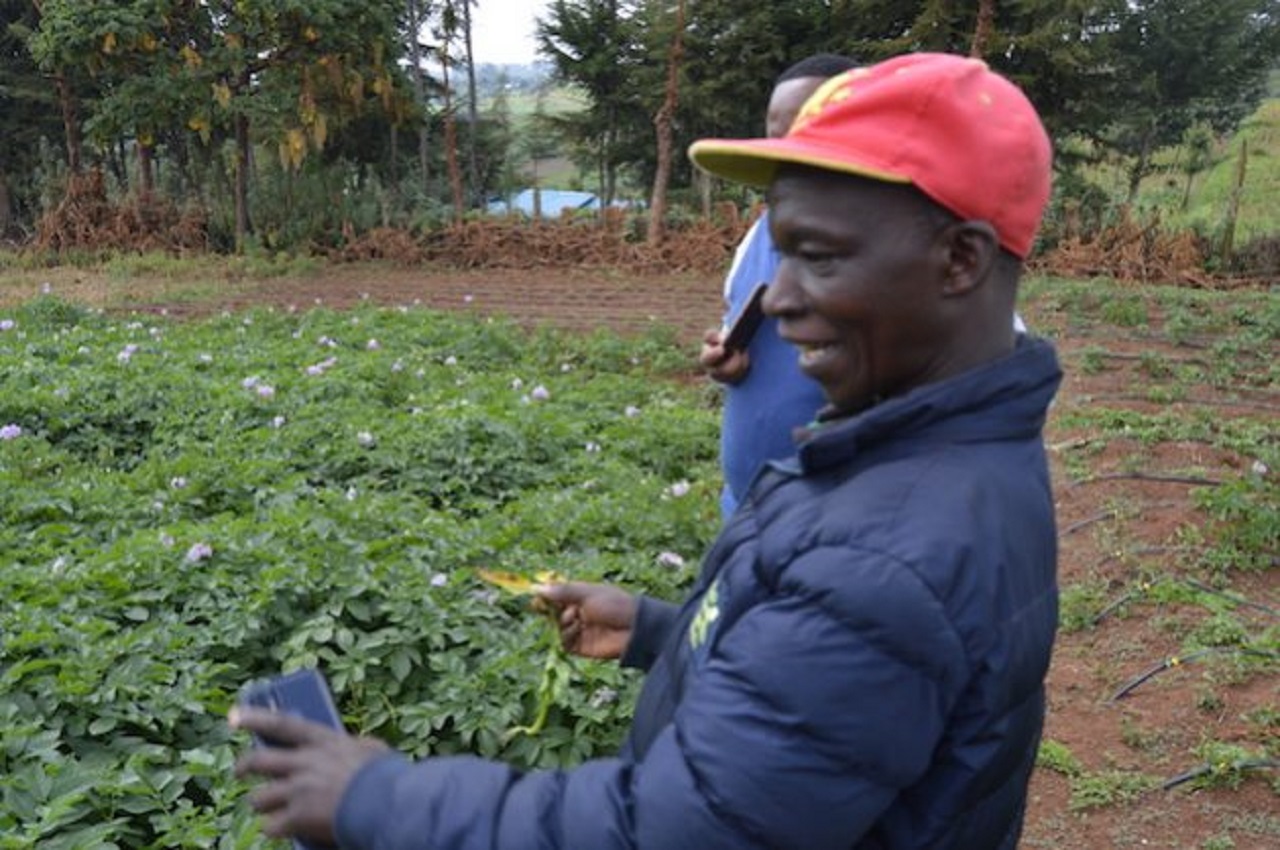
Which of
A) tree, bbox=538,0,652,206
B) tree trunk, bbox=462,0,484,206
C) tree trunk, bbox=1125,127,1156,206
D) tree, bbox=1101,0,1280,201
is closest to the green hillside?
tree trunk, bbox=1125,127,1156,206

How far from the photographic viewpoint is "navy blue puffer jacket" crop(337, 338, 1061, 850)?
0.97 metres

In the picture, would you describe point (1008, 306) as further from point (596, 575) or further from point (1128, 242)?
point (1128, 242)

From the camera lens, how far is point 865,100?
106cm

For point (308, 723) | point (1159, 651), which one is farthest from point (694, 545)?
point (308, 723)

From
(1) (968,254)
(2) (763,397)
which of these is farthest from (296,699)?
(2) (763,397)

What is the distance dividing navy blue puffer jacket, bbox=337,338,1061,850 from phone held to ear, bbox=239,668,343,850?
0.41ft

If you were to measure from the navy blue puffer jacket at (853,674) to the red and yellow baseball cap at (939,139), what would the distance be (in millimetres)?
160

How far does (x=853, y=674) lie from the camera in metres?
0.96

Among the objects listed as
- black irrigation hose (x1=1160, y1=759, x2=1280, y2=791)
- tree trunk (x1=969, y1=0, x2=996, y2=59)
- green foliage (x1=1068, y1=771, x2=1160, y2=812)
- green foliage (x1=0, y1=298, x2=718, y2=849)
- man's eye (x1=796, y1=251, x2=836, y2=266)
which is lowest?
green foliage (x1=1068, y1=771, x2=1160, y2=812)

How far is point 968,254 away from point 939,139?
4.4 inches

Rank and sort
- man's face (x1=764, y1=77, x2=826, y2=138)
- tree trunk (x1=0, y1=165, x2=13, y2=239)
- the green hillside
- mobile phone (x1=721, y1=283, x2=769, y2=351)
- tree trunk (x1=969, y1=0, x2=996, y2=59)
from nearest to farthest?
mobile phone (x1=721, y1=283, x2=769, y2=351)
man's face (x1=764, y1=77, x2=826, y2=138)
tree trunk (x1=969, y1=0, x2=996, y2=59)
the green hillside
tree trunk (x1=0, y1=165, x2=13, y2=239)

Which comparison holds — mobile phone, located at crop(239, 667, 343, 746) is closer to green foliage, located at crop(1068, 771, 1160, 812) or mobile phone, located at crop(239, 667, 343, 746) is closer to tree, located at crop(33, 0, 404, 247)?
green foliage, located at crop(1068, 771, 1160, 812)

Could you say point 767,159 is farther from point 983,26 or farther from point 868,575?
point 983,26

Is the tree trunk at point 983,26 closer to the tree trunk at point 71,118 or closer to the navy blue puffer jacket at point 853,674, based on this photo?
the tree trunk at point 71,118
